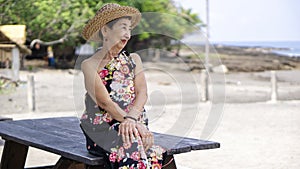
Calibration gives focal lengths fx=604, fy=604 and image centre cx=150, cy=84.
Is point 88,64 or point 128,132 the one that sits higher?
point 88,64

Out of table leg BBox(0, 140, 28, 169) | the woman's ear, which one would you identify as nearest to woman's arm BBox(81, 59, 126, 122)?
the woman's ear

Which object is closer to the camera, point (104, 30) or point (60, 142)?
point (104, 30)

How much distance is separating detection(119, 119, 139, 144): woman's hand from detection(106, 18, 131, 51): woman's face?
0.46 meters

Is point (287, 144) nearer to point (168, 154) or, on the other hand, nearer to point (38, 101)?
point (168, 154)

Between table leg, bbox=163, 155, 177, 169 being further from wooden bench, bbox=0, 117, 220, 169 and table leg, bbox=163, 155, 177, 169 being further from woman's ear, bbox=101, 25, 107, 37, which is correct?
woman's ear, bbox=101, 25, 107, 37

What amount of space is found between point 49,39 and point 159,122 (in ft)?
57.1

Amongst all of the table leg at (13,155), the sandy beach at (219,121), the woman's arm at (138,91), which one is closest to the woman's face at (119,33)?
the woman's arm at (138,91)

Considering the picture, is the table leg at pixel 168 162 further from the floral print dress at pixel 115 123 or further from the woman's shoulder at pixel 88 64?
the woman's shoulder at pixel 88 64

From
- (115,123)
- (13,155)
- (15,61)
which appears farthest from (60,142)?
(15,61)

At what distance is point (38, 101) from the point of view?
15.3m

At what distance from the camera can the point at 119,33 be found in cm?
341

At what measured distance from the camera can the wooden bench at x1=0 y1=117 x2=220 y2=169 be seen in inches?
137

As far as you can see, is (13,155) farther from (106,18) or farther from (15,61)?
(15,61)

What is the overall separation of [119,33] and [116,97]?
361 mm
